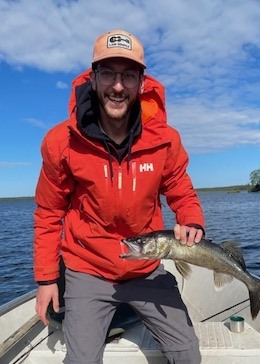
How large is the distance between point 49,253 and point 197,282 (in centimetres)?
367

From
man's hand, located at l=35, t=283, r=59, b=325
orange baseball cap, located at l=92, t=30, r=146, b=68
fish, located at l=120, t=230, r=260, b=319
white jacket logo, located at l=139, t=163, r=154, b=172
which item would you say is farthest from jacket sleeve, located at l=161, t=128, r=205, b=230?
man's hand, located at l=35, t=283, r=59, b=325

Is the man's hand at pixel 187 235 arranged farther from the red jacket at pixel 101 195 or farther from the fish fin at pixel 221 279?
the fish fin at pixel 221 279

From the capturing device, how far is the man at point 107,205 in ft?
13.0

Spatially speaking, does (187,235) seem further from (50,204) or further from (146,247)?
(50,204)

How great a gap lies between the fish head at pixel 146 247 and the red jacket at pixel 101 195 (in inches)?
14.7

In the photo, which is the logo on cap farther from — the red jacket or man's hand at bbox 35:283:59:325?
man's hand at bbox 35:283:59:325

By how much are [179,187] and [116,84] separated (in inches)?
52.1

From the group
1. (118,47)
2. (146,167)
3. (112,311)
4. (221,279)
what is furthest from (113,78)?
(112,311)

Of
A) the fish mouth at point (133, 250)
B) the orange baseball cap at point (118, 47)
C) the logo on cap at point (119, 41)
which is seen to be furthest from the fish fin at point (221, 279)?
the logo on cap at point (119, 41)

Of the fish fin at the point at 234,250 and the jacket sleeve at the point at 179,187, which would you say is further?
the jacket sleeve at the point at 179,187

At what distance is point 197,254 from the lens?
3.77 metres

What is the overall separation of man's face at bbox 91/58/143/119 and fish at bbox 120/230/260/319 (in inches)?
49.0

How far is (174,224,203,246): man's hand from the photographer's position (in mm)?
3691

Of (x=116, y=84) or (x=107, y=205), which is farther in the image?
(x=107, y=205)
